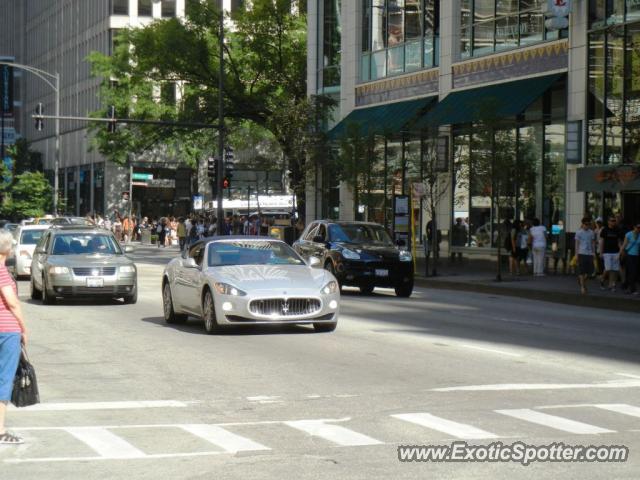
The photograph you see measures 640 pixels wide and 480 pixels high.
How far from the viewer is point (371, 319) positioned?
22.5 metres

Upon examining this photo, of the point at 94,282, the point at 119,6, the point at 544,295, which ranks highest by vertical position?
the point at 119,6

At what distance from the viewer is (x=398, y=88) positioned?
49906 mm

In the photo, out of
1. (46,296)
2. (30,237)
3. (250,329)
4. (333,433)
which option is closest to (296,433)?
(333,433)

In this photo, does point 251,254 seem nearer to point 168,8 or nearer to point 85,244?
point 85,244

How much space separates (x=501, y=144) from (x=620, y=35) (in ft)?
14.5

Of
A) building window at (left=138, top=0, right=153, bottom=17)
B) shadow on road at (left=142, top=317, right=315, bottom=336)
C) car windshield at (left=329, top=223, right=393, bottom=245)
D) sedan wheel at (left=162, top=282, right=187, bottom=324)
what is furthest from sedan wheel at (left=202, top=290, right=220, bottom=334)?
building window at (left=138, top=0, right=153, bottom=17)

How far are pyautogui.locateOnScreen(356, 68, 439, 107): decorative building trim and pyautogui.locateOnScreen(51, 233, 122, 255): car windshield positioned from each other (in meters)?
22.5

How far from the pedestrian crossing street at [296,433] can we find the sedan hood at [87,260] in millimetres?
15026

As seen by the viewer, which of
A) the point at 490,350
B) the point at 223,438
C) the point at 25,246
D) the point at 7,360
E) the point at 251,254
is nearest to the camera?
the point at 7,360

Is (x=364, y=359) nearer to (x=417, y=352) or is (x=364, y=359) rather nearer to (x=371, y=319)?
(x=417, y=352)

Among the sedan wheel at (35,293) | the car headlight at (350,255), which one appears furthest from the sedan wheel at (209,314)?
the car headlight at (350,255)

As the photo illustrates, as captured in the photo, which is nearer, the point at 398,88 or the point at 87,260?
the point at 87,260

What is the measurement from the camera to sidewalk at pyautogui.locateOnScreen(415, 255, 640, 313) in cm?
→ 2859

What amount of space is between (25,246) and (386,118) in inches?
650
